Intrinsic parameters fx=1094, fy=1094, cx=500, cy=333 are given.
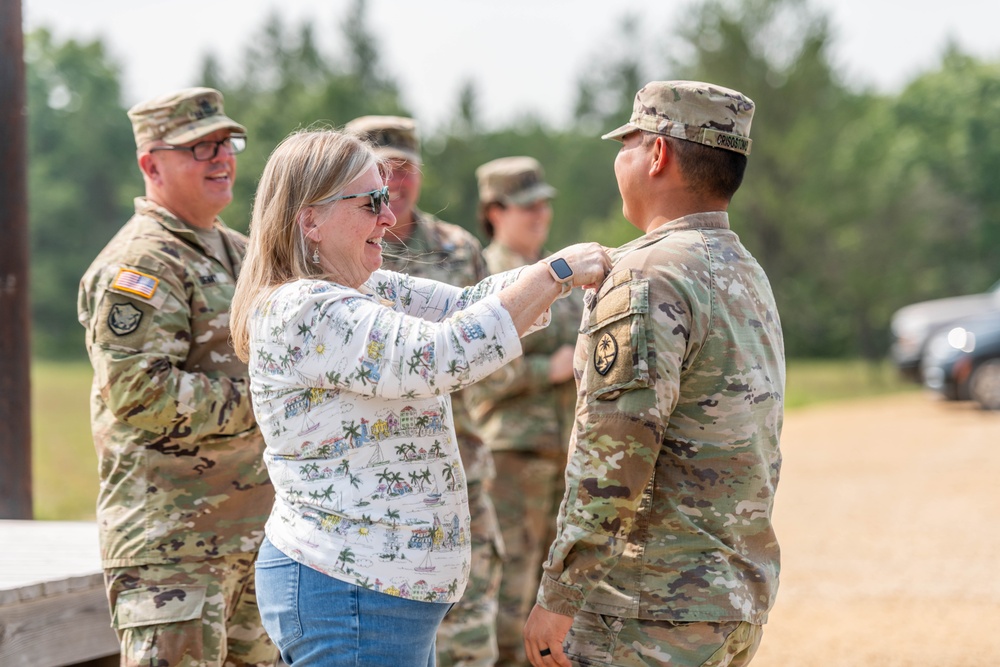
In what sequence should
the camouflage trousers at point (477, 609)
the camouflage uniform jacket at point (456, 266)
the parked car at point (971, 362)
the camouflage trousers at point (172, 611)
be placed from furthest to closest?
the parked car at point (971, 362)
the camouflage uniform jacket at point (456, 266)
the camouflage trousers at point (477, 609)
the camouflage trousers at point (172, 611)

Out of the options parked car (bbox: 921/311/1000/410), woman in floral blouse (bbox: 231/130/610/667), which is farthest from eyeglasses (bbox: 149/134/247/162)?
parked car (bbox: 921/311/1000/410)

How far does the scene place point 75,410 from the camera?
22344 mm

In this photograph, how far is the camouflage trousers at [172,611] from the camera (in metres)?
3.30

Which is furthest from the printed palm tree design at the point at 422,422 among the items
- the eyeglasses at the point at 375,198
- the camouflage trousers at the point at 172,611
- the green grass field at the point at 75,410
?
the green grass field at the point at 75,410

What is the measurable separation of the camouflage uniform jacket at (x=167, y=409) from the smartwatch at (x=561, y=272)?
1.43 meters

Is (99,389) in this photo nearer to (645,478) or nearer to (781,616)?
(645,478)

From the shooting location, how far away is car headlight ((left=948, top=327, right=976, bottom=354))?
15.9m

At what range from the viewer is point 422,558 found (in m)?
2.41

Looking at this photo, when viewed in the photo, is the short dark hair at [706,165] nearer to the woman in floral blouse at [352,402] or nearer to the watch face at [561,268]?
the woman in floral blouse at [352,402]

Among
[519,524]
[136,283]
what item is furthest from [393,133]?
[519,524]

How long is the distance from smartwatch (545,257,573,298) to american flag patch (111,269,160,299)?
1540mm

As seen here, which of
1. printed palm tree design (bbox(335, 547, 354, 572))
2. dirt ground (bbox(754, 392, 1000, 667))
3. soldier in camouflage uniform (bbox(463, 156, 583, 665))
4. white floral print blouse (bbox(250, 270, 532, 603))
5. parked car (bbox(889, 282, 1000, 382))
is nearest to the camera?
white floral print blouse (bbox(250, 270, 532, 603))

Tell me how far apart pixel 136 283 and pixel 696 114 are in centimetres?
182

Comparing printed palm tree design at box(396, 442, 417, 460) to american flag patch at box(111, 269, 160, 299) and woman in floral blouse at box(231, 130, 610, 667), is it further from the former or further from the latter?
american flag patch at box(111, 269, 160, 299)
